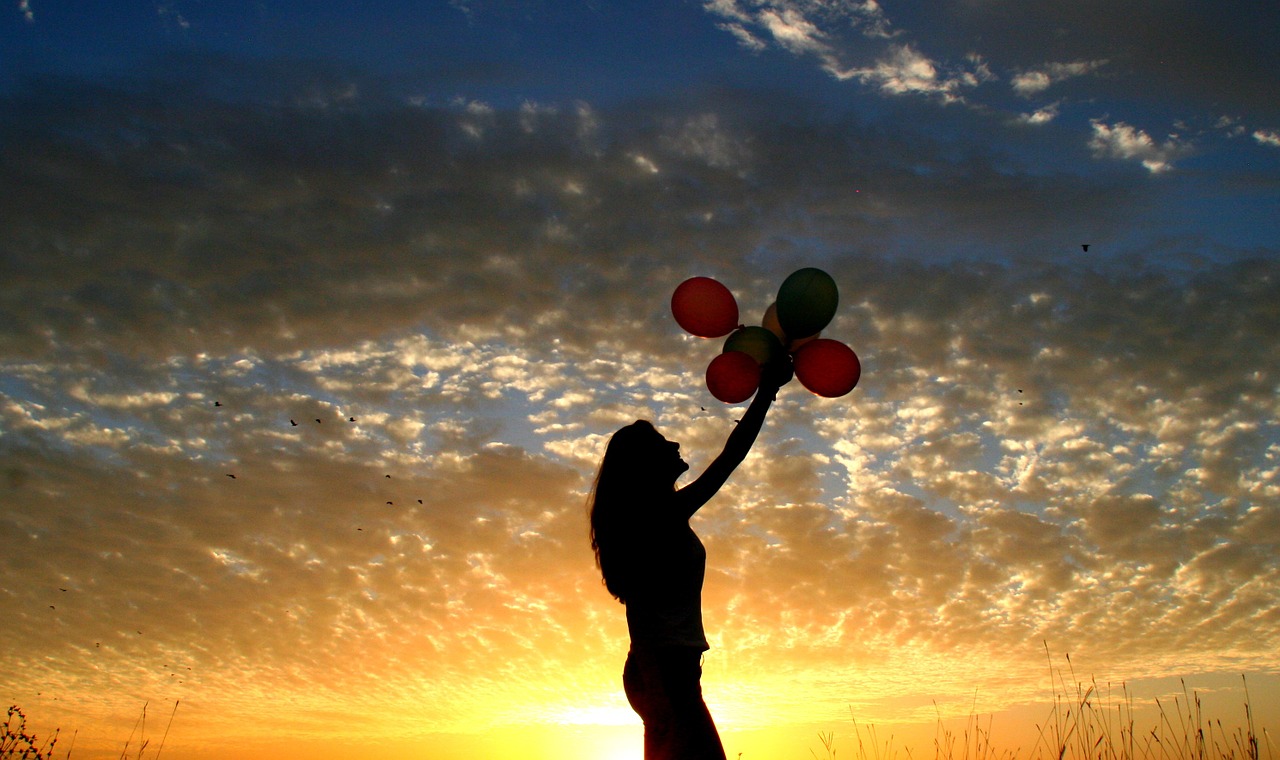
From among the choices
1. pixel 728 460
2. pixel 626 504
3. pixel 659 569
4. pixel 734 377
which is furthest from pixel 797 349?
pixel 659 569

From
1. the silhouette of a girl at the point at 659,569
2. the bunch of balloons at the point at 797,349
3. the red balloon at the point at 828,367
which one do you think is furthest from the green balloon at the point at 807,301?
the silhouette of a girl at the point at 659,569

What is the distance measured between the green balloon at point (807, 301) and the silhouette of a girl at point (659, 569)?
88 cm

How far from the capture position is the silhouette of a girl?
117 inches

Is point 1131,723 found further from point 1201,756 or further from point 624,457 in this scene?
point 624,457

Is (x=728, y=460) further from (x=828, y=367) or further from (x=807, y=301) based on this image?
(x=807, y=301)

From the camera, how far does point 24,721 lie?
7039 mm

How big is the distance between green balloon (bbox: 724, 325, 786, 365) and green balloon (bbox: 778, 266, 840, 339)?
13cm

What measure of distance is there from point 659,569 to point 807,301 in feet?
5.74

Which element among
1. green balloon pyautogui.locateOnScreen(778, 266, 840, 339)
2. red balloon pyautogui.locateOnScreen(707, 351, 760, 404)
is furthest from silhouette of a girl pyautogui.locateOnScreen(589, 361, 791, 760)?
green balloon pyautogui.locateOnScreen(778, 266, 840, 339)

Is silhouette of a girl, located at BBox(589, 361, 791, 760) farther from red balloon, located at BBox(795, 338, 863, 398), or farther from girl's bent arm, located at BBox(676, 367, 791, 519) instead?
red balloon, located at BBox(795, 338, 863, 398)

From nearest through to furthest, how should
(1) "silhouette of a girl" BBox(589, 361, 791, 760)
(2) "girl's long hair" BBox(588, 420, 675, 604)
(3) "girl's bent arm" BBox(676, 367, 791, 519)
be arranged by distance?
(1) "silhouette of a girl" BBox(589, 361, 791, 760) < (2) "girl's long hair" BBox(588, 420, 675, 604) < (3) "girl's bent arm" BBox(676, 367, 791, 519)

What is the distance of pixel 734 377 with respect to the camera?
4.09 metres

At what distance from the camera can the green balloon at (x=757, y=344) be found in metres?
4.19

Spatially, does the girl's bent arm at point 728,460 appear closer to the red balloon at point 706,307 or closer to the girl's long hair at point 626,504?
the girl's long hair at point 626,504
